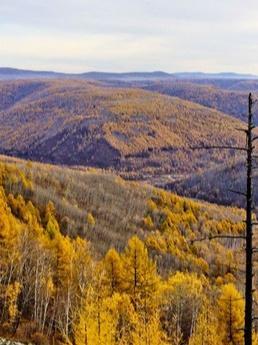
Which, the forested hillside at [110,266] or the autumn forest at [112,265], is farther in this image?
the forested hillside at [110,266]

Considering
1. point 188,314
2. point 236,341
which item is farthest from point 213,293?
point 236,341

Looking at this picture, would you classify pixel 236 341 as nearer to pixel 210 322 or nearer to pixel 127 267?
pixel 210 322

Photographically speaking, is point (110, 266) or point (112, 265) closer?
point (112, 265)

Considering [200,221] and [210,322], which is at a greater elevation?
[210,322]

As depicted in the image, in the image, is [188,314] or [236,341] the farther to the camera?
[188,314]

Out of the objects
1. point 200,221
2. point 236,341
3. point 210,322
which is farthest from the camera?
point 200,221

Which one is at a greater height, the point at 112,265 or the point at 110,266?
the point at 112,265

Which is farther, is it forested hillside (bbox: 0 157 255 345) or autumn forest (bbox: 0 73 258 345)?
forested hillside (bbox: 0 157 255 345)

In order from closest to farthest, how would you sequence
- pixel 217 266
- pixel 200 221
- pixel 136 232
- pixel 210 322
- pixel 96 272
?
pixel 210 322, pixel 96 272, pixel 217 266, pixel 136 232, pixel 200 221
